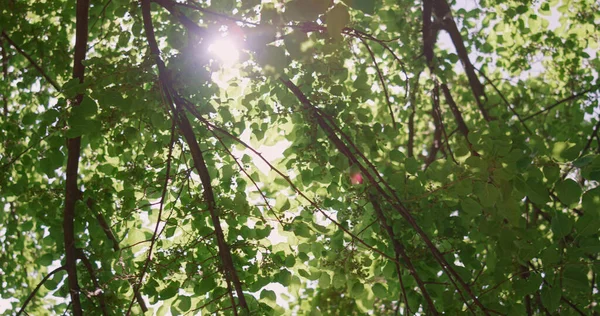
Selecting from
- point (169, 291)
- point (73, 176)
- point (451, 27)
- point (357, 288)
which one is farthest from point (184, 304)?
point (451, 27)

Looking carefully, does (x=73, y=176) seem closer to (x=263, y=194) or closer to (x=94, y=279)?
(x=94, y=279)

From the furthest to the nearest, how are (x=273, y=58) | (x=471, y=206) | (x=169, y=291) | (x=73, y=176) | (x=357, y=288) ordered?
(x=73, y=176), (x=357, y=288), (x=169, y=291), (x=471, y=206), (x=273, y=58)

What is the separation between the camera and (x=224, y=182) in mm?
2344

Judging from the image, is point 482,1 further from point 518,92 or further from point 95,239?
point 95,239

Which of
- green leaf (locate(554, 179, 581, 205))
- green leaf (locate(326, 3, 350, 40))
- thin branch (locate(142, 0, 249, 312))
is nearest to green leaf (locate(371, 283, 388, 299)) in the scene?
thin branch (locate(142, 0, 249, 312))

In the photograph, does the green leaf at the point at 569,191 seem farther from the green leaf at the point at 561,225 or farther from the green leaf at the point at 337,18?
the green leaf at the point at 337,18

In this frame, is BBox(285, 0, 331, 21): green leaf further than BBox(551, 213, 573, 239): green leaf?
No

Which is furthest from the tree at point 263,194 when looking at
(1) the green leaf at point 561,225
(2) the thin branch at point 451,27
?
(2) the thin branch at point 451,27

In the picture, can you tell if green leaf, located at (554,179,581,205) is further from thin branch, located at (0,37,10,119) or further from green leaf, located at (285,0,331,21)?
thin branch, located at (0,37,10,119)

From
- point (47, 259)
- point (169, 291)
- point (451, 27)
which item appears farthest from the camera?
point (451, 27)

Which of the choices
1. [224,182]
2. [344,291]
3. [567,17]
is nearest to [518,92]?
[567,17]

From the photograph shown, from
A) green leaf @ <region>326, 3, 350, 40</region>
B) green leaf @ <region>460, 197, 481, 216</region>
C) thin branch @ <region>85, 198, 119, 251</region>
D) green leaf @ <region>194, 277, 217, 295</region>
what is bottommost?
green leaf @ <region>326, 3, 350, 40</region>

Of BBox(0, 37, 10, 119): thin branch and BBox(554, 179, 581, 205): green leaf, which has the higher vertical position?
BBox(0, 37, 10, 119): thin branch

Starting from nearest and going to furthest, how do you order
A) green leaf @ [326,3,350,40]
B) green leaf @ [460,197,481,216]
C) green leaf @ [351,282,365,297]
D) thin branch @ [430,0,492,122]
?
green leaf @ [326,3,350,40] < green leaf @ [460,197,481,216] < green leaf @ [351,282,365,297] < thin branch @ [430,0,492,122]
